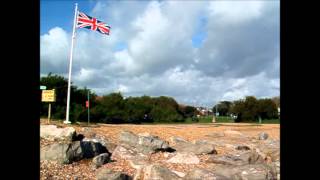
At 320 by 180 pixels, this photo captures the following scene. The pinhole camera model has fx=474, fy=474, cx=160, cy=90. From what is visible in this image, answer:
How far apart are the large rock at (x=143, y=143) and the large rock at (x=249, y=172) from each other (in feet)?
11.1

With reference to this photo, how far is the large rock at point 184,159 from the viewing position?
504 inches

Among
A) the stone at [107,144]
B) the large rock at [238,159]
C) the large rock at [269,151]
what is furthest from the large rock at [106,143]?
the large rock at [269,151]

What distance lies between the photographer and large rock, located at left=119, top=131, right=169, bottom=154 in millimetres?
14250

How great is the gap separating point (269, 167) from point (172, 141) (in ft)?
18.6

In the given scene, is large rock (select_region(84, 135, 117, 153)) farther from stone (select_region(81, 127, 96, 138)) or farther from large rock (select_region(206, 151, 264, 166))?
large rock (select_region(206, 151, 264, 166))

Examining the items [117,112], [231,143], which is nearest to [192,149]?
[231,143]

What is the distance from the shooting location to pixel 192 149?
14438mm

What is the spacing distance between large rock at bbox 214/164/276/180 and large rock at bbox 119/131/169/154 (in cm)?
338

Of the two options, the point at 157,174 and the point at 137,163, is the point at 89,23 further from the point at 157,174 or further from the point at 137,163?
the point at 157,174

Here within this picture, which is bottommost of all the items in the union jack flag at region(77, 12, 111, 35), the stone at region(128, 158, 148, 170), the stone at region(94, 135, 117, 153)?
the stone at region(128, 158, 148, 170)

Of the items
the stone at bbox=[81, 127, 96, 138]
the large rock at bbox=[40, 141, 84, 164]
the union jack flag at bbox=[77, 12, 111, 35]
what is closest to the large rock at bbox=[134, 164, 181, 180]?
the large rock at bbox=[40, 141, 84, 164]

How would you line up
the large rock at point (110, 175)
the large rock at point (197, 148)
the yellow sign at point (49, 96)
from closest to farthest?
1. the large rock at point (110, 175)
2. the large rock at point (197, 148)
3. the yellow sign at point (49, 96)

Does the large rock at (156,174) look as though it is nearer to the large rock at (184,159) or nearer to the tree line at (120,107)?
the large rock at (184,159)
